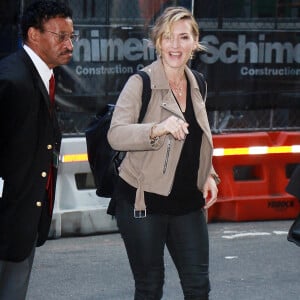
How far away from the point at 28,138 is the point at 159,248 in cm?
84

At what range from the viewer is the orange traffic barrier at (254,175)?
937 centimetres

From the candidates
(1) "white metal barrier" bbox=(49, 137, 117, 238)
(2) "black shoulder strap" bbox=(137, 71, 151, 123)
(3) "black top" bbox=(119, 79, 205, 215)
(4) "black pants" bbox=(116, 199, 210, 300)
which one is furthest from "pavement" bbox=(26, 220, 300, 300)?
(2) "black shoulder strap" bbox=(137, 71, 151, 123)

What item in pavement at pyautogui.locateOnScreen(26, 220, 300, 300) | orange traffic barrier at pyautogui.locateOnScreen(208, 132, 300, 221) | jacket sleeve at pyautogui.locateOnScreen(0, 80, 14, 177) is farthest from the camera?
orange traffic barrier at pyautogui.locateOnScreen(208, 132, 300, 221)

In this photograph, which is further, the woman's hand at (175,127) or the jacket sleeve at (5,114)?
the jacket sleeve at (5,114)

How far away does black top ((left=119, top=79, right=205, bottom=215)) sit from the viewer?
454 cm

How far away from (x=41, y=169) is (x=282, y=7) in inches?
233

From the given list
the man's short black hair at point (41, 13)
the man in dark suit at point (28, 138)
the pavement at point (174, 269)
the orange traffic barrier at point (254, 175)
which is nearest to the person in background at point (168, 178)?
the man in dark suit at point (28, 138)

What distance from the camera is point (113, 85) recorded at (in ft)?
30.4

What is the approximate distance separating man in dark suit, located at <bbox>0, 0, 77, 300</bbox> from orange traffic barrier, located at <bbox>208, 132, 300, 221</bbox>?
4.85 metres

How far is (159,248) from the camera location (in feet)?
15.0

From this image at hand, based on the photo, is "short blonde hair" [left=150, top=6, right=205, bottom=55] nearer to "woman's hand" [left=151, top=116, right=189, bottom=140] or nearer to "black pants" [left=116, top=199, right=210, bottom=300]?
"woman's hand" [left=151, top=116, right=189, bottom=140]

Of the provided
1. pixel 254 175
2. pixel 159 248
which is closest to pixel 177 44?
pixel 159 248

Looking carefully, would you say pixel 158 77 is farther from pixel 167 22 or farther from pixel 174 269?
pixel 174 269

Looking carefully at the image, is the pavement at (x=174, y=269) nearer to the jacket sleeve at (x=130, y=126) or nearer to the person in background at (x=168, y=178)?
the person in background at (x=168, y=178)
